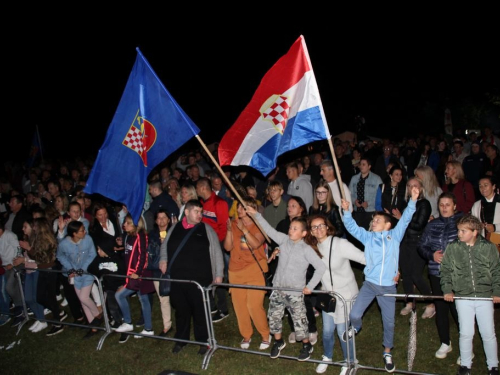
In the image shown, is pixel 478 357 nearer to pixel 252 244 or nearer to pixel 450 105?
pixel 252 244

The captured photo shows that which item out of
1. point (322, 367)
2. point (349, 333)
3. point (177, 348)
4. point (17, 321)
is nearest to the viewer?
point (349, 333)

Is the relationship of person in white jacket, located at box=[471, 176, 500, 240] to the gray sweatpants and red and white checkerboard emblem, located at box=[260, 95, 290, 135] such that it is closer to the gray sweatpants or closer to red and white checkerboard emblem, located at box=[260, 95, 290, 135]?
the gray sweatpants

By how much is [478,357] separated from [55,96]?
105 ft

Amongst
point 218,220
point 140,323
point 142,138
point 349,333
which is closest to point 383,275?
point 349,333

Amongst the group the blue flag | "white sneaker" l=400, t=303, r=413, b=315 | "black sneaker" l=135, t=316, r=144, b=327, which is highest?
the blue flag

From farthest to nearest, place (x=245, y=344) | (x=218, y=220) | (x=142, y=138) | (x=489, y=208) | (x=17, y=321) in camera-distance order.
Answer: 1. (x=17, y=321)
2. (x=218, y=220)
3. (x=245, y=344)
4. (x=489, y=208)
5. (x=142, y=138)

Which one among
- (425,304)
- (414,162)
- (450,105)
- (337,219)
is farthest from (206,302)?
(450,105)

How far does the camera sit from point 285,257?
6438mm

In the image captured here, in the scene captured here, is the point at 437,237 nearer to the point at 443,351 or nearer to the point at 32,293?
the point at 443,351

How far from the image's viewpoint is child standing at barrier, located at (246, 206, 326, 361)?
6.25 m

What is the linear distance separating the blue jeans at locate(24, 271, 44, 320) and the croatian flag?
15.6ft

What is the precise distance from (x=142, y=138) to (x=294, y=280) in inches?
115

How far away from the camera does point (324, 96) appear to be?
4300 centimetres

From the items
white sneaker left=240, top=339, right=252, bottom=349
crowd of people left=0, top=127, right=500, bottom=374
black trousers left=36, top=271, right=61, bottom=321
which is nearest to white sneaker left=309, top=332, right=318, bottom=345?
crowd of people left=0, top=127, right=500, bottom=374
